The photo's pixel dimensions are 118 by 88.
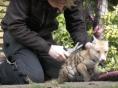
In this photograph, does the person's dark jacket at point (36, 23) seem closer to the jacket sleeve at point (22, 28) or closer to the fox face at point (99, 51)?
the jacket sleeve at point (22, 28)

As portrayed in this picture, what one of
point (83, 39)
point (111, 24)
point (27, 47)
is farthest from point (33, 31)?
point (111, 24)

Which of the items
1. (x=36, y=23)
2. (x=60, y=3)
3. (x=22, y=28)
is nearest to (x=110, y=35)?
(x=36, y=23)

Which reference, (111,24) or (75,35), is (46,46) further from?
(111,24)

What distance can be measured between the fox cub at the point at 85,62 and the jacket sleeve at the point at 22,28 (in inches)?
11.3

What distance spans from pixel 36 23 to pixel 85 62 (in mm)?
787

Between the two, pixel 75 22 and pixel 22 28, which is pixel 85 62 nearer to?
pixel 22 28

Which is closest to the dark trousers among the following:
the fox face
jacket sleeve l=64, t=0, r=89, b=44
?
jacket sleeve l=64, t=0, r=89, b=44

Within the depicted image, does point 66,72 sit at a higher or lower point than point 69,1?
lower

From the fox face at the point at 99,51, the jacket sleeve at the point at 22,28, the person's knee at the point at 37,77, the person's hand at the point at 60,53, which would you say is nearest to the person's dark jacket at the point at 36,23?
the jacket sleeve at the point at 22,28

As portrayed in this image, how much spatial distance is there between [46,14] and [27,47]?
0.38 meters

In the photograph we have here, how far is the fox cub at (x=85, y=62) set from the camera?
428 cm

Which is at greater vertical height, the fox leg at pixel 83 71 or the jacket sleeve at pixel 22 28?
the jacket sleeve at pixel 22 28

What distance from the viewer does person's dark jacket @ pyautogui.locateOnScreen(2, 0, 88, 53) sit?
452cm

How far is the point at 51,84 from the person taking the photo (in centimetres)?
365
